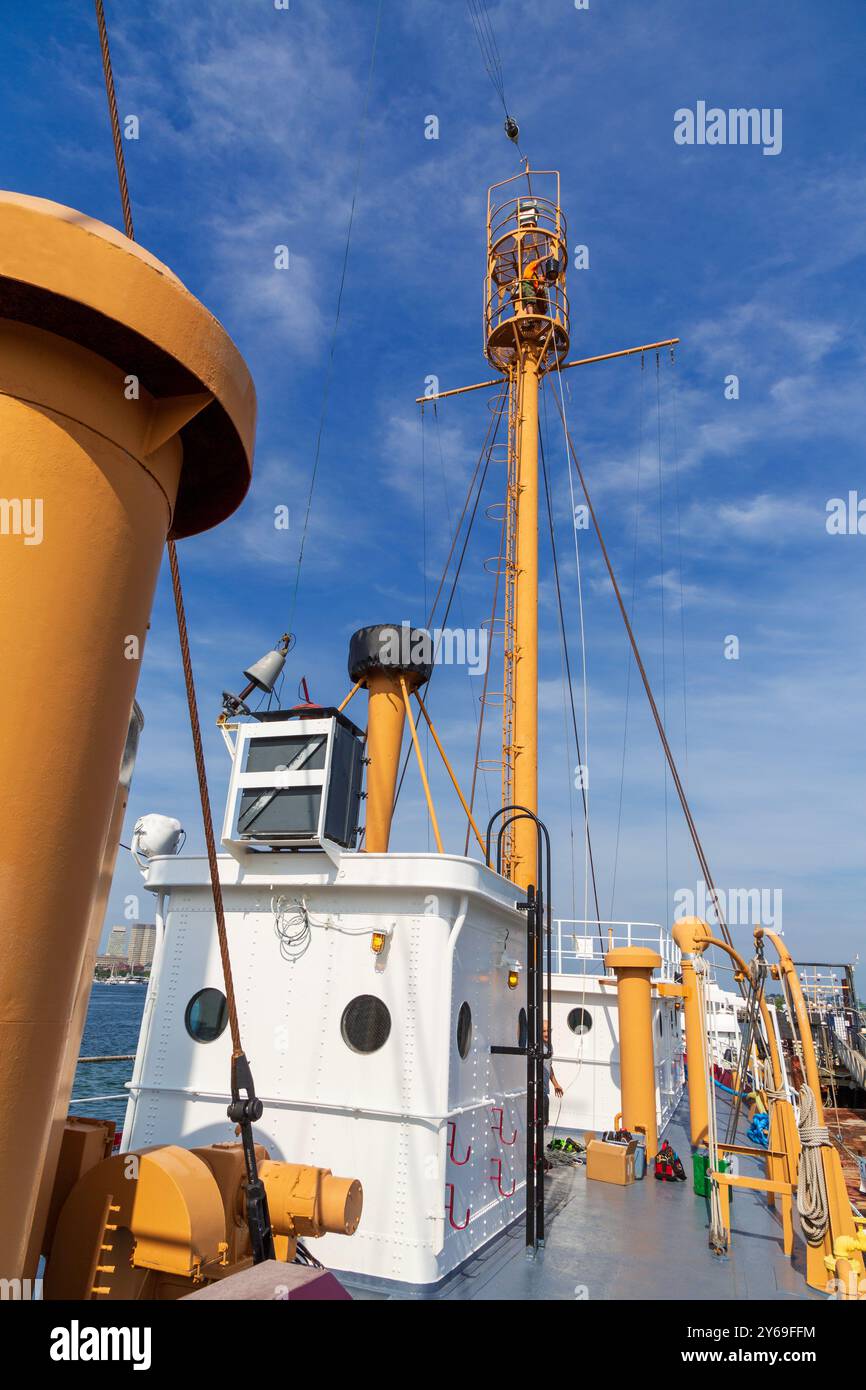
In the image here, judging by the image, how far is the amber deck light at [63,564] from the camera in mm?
2184

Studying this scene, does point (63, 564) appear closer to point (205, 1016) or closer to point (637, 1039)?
point (205, 1016)

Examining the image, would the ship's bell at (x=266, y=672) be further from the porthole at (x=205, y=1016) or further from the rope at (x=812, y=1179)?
Answer: the rope at (x=812, y=1179)

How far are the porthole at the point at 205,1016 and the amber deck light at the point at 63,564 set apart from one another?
6.83 m

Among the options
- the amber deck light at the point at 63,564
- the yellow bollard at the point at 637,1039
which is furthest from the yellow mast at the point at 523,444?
the amber deck light at the point at 63,564

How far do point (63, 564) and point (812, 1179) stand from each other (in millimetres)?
8660

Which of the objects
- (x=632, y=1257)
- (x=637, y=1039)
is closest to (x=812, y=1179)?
(x=632, y=1257)

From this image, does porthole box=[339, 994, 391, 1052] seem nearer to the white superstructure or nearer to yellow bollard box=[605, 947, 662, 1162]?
the white superstructure

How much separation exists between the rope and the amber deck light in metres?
7.50

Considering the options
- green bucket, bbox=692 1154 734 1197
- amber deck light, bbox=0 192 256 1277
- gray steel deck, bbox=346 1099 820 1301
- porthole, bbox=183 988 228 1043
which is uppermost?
amber deck light, bbox=0 192 256 1277

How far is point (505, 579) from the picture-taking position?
16594 mm

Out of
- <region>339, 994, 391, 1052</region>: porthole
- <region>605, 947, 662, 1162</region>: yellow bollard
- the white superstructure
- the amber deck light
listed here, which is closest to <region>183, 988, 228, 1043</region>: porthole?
the white superstructure

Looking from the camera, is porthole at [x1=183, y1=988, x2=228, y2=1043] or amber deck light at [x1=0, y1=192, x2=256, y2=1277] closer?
amber deck light at [x1=0, y1=192, x2=256, y2=1277]

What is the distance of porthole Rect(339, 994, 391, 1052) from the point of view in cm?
830
